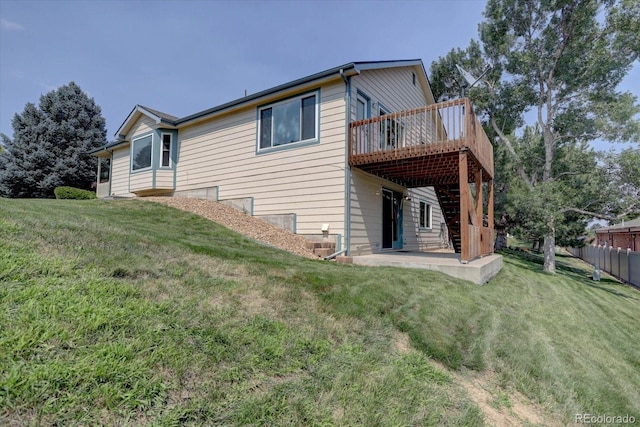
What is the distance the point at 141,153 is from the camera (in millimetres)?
13461

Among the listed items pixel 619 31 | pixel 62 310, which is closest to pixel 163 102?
pixel 62 310

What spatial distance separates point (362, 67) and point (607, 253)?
1918 centimetres

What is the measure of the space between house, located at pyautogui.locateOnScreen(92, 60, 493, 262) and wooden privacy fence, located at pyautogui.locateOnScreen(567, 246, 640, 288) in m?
8.56

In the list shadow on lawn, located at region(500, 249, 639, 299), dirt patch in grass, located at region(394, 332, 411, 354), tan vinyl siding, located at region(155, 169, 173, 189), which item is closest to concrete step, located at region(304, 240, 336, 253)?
dirt patch in grass, located at region(394, 332, 411, 354)

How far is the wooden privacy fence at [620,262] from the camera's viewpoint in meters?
13.5

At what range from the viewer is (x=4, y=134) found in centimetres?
2189

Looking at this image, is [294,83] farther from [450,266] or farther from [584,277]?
[584,277]

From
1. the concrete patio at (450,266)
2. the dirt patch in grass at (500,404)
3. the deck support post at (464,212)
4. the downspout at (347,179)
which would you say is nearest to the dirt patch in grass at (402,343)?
the dirt patch in grass at (500,404)

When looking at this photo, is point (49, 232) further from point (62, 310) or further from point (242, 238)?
point (242, 238)

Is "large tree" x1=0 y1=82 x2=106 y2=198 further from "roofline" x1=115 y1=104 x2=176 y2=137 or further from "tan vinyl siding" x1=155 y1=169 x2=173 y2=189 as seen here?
"tan vinyl siding" x1=155 y1=169 x2=173 y2=189

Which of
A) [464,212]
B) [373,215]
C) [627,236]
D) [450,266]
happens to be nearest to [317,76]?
[373,215]

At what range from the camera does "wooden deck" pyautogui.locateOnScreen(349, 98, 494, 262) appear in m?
7.34

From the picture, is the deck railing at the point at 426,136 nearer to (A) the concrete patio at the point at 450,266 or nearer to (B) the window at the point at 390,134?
(B) the window at the point at 390,134

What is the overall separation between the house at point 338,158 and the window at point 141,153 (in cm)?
5
